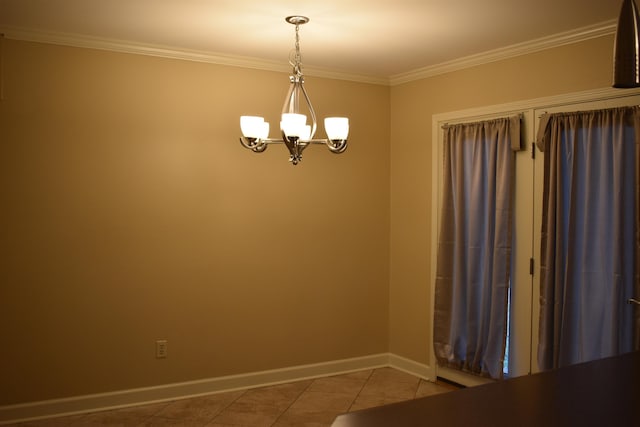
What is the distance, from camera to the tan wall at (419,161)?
163 inches

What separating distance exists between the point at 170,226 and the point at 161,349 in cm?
92

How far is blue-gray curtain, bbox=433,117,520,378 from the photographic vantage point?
4.12 m

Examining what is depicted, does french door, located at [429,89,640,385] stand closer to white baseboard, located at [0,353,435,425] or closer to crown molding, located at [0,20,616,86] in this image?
crown molding, located at [0,20,616,86]

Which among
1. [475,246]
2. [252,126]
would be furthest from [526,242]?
[252,126]

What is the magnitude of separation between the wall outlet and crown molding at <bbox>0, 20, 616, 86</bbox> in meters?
2.11

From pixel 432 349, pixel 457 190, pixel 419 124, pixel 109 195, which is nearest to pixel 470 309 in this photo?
pixel 432 349

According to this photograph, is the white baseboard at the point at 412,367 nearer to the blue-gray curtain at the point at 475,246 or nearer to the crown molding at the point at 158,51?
the blue-gray curtain at the point at 475,246

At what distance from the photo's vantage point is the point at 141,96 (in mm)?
4145

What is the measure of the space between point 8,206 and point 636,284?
12.9ft

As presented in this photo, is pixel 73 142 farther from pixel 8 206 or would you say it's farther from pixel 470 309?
pixel 470 309

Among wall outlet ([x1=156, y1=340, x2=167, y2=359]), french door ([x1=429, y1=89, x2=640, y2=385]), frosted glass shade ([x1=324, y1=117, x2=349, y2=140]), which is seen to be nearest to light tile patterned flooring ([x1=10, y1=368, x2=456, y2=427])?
wall outlet ([x1=156, y1=340, x2=167, y2=359])

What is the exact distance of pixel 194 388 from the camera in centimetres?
435

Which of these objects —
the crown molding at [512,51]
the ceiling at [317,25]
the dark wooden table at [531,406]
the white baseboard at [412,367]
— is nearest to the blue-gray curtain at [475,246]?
the white baseboard at [412,367]

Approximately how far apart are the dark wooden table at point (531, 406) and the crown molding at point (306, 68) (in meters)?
2.56
